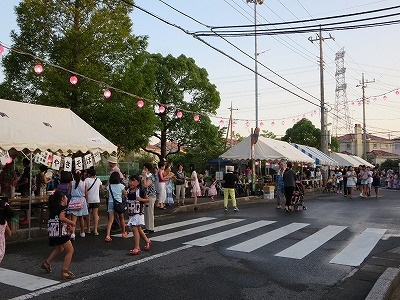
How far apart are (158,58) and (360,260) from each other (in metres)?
32.4

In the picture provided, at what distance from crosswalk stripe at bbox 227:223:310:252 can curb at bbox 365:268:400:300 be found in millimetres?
2799

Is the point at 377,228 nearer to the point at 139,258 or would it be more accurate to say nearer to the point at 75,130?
the point at 139,258

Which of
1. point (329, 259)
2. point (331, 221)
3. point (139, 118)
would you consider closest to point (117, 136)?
point (139, 118)

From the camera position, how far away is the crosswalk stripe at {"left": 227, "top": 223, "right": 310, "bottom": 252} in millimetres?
8156

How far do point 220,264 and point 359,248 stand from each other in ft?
11.2

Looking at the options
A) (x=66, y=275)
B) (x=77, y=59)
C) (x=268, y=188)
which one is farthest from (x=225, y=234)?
(x=268, y=188)

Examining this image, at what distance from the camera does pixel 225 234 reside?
9727 mm

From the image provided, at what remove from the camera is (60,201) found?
5.98 metres

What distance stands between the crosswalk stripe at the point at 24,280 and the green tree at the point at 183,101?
30.2 meters

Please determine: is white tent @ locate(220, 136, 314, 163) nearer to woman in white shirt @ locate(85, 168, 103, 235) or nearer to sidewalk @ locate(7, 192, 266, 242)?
sidewalk @ locate(7, 192, 266, 242)

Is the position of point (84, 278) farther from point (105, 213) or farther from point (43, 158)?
point (43, 158)

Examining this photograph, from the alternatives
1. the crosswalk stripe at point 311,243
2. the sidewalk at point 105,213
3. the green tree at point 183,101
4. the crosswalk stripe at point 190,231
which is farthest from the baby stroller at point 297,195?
the green tree at point 183,101

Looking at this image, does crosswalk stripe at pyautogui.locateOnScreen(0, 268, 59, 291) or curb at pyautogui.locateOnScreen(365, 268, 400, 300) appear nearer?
curb at pyautogui.locateOnScreen(365, 268, 400, 300)

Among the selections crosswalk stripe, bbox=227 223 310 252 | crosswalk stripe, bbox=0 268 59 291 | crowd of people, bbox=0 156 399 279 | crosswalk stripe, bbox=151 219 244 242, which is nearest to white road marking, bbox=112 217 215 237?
crowd of people, bbox=0 156 399 279
